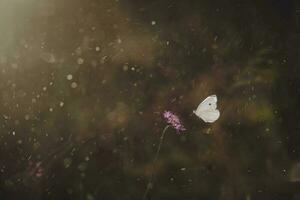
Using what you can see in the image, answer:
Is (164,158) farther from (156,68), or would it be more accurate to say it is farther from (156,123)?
(156,68)

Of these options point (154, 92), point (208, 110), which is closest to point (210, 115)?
point (208, 110)

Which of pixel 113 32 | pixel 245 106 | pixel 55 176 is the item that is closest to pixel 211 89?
pixel 245 106

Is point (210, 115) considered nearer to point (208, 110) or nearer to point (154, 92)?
point (208, 110)
